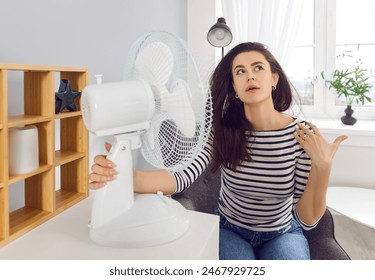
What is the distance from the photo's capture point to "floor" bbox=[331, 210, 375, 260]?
6.71 ft

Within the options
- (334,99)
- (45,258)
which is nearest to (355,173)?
(334,99)

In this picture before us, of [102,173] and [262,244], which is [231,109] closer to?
[262,244]

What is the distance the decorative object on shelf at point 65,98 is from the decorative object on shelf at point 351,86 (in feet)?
5.98

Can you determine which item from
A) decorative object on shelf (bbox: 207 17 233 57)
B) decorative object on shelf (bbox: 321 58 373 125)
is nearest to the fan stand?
decorative object on shelf (bbox: 207 17 233 57)

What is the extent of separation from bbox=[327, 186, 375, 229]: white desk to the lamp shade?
1012mm

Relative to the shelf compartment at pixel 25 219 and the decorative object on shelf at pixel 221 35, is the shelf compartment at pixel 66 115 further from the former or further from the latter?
the decorative object on shelf at pixel 221 35

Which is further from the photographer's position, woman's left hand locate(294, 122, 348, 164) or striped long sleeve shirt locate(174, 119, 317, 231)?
striped long sleeve shirt locate(174, 119, 317, 231)

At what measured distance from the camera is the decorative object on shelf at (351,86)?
223 centimetres

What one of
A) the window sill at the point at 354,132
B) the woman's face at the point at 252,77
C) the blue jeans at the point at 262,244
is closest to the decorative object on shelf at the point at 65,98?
the woman's face at the point at 252,77

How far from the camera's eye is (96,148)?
148 cm

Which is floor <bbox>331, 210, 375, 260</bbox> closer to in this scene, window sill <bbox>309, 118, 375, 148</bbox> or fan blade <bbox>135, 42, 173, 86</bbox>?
window sill <bbox>309, 118, 375, 148</bbox>

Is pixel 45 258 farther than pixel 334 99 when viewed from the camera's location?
No
